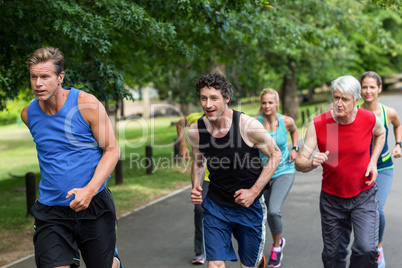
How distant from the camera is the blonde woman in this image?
5779 mm

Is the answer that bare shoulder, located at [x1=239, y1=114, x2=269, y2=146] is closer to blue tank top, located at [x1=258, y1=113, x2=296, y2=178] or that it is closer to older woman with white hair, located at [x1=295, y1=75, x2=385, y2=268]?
older woman with white hair, located at [x1=295, y1=75, x2=385, y2=268]

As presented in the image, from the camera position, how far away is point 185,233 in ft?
24.1

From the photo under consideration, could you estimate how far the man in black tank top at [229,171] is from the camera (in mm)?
4066

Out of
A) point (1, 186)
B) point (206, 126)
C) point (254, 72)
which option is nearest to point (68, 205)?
point (206, 126)

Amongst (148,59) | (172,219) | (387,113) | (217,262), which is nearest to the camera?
(217,262)

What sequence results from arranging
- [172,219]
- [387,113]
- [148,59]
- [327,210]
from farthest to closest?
[148,59] < [172,219] < [387,113] < [327,210]

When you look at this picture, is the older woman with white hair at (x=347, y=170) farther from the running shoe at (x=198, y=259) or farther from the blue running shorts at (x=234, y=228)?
the running shoe at (x=198, y=259)

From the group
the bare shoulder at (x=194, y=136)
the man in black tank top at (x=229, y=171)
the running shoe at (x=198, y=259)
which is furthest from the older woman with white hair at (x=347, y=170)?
the running shoe at (x=198, y=259)

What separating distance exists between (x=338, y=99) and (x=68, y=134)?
86.3 inches

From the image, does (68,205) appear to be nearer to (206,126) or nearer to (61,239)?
(61,239)

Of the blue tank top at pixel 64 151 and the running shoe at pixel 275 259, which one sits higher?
the blue tank top at pixel 64 151

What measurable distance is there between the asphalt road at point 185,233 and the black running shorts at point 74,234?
2.30m

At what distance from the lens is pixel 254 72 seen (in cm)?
1825

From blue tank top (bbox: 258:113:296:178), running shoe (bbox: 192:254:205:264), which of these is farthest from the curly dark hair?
running shoe (bbox: 192:254:205:264)
